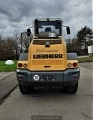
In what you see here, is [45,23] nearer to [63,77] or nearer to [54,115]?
[63,77]

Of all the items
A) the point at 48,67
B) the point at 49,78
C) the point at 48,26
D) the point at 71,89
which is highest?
the point at 48,26

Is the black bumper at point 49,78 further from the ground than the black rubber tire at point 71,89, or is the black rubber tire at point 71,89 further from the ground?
the black bumper at point 49,78

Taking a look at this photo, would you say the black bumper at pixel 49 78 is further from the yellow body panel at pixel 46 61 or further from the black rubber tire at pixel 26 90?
the black rubber tire at pixel 26 90

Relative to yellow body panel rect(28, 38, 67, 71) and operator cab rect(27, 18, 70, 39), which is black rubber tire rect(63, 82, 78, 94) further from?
operator cab rect(27, 18, 70, 39)

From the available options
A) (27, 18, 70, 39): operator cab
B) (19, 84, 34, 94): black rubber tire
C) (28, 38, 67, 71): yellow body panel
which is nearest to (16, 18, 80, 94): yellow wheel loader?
(28, 38, 67, 71): yellow body panel

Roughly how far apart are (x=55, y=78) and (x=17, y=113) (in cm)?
212

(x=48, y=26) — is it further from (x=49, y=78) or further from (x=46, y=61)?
(x=49, y=78)

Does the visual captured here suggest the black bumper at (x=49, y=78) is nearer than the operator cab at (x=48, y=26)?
Yes

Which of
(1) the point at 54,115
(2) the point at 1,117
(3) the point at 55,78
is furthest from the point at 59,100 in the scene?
(2) the point at 1,117

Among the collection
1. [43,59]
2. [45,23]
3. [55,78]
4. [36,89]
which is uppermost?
[45,23]

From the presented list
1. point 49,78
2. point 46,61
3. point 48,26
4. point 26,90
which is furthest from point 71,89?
point 48,26

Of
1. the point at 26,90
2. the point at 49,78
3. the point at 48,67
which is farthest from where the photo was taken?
the point at 26,90

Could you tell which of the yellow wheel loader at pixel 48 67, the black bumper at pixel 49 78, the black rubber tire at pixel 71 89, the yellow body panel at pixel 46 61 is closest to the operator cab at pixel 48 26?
the yellow wheel loader at pixel 48 67

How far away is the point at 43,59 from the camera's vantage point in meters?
9.12
